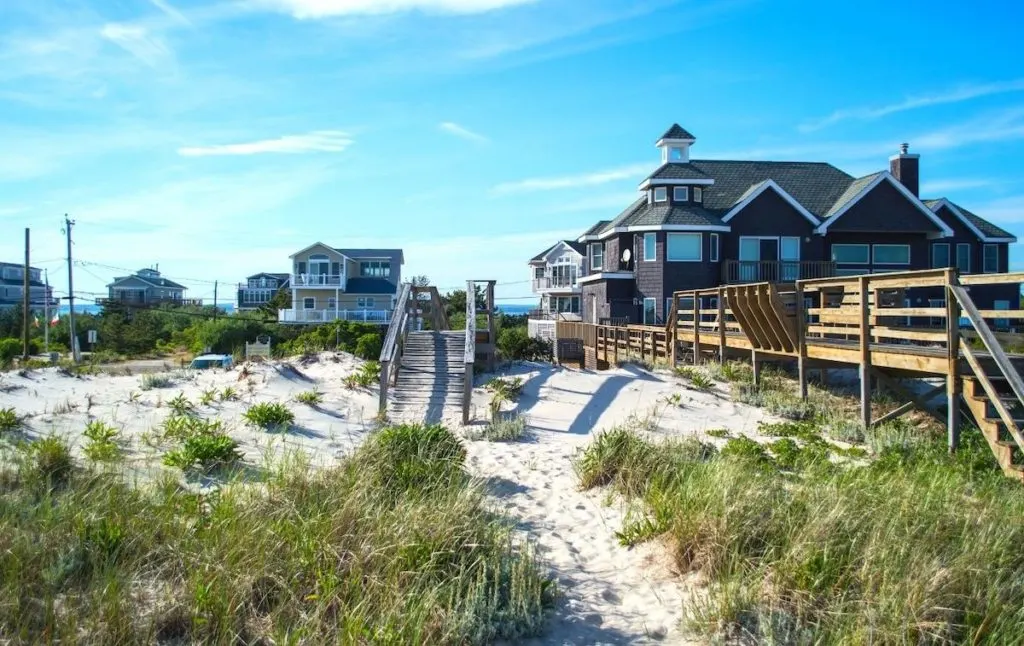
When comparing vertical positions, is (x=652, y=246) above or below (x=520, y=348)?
above

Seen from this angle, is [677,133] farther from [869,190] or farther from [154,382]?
[154,382]

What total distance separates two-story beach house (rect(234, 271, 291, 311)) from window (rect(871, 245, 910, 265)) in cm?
6831

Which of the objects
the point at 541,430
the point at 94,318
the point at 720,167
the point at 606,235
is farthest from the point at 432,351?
the point at 94,318

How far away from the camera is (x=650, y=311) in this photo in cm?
3388

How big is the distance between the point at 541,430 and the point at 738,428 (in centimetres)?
328

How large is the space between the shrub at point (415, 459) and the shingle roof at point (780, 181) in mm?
28525

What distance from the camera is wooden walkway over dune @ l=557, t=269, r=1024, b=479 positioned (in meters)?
8.34

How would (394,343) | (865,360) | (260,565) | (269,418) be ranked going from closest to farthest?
(260,565) → (269,418) → (865,360) → (394,343)

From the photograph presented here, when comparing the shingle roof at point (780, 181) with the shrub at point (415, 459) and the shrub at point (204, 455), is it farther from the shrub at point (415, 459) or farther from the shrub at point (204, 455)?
the shrub at point (204, 455)

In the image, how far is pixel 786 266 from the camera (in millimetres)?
33438

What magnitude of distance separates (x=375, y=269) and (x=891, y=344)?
53065 millimetres

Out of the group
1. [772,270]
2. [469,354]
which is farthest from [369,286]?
[469,354]

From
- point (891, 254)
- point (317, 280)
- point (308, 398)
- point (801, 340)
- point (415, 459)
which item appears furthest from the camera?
point (317, 280)

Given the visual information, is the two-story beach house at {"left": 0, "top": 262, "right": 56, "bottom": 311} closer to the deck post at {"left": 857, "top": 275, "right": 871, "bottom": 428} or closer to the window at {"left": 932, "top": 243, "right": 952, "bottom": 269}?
the window at {"left": 932, "top": 243, "right": 952, "bottom": 269}
